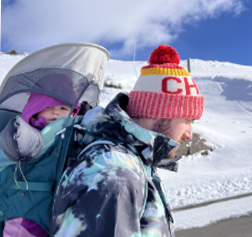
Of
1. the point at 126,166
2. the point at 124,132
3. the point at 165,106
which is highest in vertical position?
the point at 165,106

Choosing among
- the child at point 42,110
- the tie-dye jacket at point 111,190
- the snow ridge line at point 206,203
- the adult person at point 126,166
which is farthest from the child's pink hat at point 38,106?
A: the snow ridge line at point 206,203

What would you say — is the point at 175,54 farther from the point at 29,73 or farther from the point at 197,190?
the point at 197,190

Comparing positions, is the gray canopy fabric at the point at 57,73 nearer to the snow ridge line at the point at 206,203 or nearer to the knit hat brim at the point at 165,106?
the knit hat brim at the point at 165,106

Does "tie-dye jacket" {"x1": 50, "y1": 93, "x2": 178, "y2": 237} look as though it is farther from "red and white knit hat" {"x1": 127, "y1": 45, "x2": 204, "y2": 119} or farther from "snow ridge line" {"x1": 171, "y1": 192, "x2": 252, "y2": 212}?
"snow ridge line" {"x1": 171, "y1": 192, "x2": 252, "y2": 212}

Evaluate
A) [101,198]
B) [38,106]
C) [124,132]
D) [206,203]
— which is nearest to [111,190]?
[101,198]

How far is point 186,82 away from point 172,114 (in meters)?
0.23

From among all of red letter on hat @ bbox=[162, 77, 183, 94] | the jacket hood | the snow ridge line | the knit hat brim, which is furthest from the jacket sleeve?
the snow ridge line

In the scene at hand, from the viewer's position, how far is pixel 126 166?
98cm

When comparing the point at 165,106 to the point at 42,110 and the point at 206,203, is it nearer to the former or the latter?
the point at 42,110

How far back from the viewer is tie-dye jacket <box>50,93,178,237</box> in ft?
2.78

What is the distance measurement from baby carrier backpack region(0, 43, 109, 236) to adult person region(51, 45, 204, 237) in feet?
0.40

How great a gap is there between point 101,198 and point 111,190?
0.15 feet

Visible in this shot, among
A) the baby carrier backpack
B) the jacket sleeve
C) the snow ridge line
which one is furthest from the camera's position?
the snow ridge line

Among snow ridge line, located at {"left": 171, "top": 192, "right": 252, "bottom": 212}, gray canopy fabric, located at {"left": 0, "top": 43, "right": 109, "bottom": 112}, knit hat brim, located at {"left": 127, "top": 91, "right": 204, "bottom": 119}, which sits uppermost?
gray canopy fabric, located at {"left": 0, "top": 43, "right": 109, "bottom": 112}
